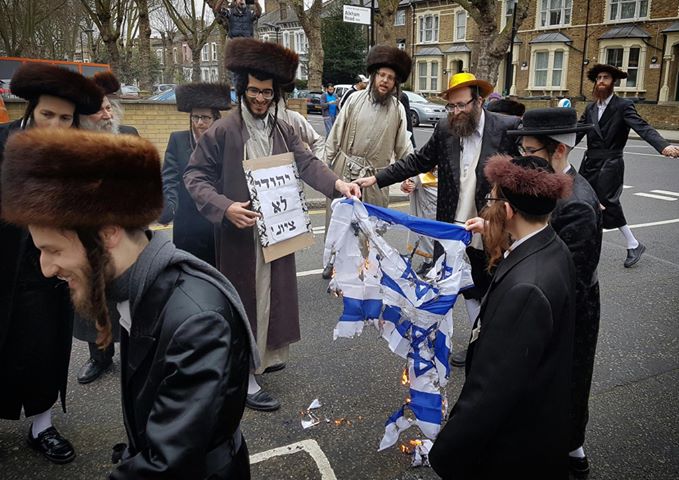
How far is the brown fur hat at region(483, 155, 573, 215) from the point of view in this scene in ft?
6.41

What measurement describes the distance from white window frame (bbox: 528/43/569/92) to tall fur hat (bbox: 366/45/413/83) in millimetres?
31516

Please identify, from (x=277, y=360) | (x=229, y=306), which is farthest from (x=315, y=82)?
(x=229, y=306)

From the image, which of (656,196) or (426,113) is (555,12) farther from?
(656,196)

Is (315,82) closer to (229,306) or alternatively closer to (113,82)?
(113,82)

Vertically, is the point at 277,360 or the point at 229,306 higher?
the point at 229,306

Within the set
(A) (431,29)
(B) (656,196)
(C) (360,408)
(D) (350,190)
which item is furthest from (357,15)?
(A) (431,29)

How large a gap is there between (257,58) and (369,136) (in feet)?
7.98

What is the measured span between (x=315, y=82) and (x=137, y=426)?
21.4m

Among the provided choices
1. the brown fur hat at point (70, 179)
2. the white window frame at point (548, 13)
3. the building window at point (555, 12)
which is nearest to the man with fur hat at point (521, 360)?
the brown fur hat at point (70, 179)

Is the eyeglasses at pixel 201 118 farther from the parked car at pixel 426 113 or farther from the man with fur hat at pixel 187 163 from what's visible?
the parked car at pixel 426 113

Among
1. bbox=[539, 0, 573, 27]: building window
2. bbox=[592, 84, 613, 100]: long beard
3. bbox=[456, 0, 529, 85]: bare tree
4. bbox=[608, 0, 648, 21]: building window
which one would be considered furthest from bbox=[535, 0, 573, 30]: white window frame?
bbox=[592, 84, 613, 100]: long beard

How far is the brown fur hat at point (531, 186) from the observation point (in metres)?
1.95

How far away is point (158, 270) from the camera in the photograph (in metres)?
1.53

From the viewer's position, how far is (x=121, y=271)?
1523 millimetres
